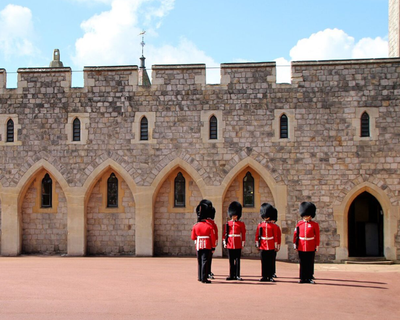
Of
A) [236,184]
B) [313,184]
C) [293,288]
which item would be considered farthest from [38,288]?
[313,184]

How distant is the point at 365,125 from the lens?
14.0 meters

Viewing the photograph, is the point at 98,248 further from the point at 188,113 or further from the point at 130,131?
the point at 188,113

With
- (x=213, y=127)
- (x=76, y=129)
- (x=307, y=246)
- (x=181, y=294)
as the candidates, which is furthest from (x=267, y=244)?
(x=76, y=129)

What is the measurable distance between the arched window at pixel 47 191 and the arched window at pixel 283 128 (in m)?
6.80

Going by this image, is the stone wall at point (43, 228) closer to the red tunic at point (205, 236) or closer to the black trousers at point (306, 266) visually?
the red tunic at point (205, 236)

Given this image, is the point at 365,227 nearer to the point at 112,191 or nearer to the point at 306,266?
the point at 306,266

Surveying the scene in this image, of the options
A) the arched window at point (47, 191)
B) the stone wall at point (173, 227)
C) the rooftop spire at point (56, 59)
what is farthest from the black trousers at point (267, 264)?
the rooftop spire at point (56, 59)

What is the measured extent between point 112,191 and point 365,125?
741 centimetres

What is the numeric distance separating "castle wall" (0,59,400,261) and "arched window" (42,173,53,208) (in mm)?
658

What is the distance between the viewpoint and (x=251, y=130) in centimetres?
1407

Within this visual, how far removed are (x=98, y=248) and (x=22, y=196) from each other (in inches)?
105

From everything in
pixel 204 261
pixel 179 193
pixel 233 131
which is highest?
pixel 233 131

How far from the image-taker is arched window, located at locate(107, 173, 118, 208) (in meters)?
14.7

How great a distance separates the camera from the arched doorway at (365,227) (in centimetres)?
1495
